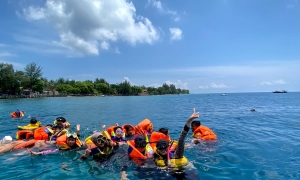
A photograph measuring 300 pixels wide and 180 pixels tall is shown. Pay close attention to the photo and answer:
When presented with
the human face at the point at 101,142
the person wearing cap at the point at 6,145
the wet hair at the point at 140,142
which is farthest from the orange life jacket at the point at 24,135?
the wet hair at the point at 140,142

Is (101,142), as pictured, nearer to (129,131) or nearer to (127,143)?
(127,143)

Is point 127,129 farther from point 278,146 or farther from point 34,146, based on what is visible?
point 278,146

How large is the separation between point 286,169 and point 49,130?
11.2m

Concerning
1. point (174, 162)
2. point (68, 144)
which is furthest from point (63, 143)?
point (174, 162)

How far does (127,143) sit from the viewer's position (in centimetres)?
859

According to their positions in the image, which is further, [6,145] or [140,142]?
[6,145]

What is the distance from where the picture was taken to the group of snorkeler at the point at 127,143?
6262mm

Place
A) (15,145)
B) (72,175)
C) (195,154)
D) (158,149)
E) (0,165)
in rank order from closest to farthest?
(158,149)
(72,175)
(0,165)
(195,154)
(15,145)

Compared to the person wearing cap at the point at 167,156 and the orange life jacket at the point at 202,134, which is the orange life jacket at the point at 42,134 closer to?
the person wearing cap at the point at 167,156

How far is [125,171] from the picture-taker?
714 centimetres

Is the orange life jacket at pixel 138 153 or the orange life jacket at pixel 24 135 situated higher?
the orange life jacket at pixel 138 153

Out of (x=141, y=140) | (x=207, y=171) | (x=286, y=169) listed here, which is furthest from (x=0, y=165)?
(x=286, y=169)

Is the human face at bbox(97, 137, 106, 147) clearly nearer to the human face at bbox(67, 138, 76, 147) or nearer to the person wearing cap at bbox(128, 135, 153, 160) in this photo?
the person wearing cap at bbox(128, 135, 153, 160)

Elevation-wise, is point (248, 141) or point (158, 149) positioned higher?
point (158, 149)
